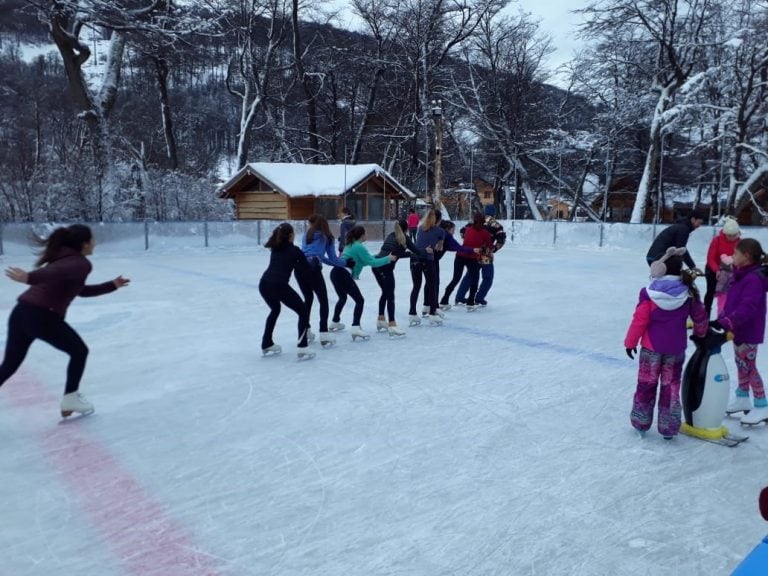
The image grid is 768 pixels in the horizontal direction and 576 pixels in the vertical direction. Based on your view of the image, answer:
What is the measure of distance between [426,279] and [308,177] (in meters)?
21.0

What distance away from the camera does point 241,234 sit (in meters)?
21.4

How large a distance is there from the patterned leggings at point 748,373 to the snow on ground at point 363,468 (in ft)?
1.11

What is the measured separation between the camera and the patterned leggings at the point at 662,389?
3.68 metres

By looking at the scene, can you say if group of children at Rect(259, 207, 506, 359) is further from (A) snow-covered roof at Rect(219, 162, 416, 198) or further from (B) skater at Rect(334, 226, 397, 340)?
(A) snow-covered roof at Rect(219, 162, 416, 198)

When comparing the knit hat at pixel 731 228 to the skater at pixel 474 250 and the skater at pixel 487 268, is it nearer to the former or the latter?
the skater at pixel 487 268

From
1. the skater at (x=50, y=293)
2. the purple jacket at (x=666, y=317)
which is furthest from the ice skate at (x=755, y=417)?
the skater at (x=50, y=293)

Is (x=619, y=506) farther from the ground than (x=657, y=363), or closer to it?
closer to it

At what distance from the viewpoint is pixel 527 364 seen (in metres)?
5.73

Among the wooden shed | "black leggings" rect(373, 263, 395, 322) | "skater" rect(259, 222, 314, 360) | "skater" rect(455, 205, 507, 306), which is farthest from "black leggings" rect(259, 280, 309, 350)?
the wooden shed

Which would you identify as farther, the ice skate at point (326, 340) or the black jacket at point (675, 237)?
the black jacket at point (675, 237)

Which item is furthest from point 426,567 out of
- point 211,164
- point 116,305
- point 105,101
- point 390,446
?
point 211,164

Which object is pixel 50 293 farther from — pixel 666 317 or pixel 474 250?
pixel 474 250

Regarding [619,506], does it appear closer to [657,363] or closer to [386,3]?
[657,363]

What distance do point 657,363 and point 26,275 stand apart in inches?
156
